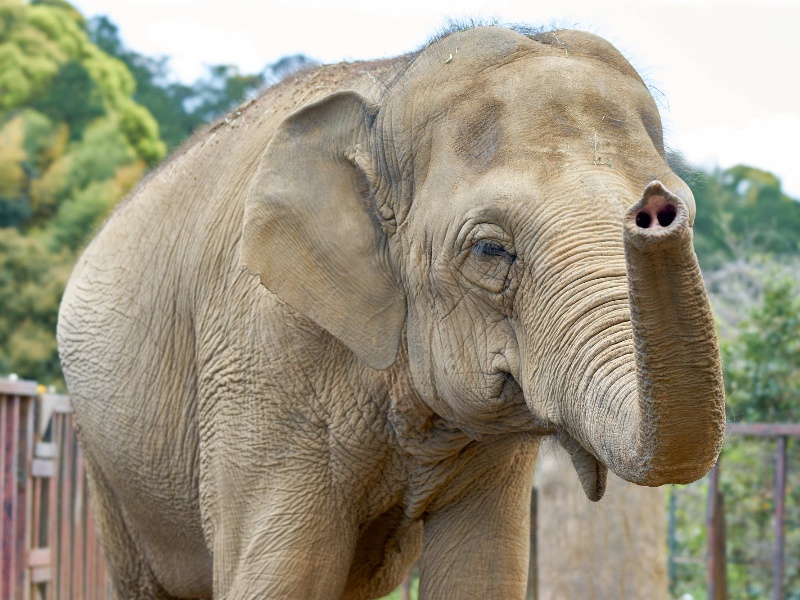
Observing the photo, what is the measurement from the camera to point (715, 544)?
8102 mm

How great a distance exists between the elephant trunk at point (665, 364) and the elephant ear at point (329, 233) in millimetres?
1140

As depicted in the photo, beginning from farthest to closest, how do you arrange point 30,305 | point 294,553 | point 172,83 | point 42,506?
point 172,83
point 30,305
point 42,506
point 294,553

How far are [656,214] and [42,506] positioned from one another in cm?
616

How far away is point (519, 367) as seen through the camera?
11.0ft

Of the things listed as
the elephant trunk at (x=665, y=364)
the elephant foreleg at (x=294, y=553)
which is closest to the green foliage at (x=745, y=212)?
the elephant foreleg at (x=294, y=553)

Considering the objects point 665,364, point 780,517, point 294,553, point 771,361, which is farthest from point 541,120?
point 771,361

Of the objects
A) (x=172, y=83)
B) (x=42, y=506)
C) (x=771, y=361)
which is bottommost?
(x=42, y=506)

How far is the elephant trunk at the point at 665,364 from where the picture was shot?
237 cm

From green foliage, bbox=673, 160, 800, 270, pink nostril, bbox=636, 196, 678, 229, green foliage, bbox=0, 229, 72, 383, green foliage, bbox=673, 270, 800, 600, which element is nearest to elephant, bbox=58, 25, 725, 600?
pink nostril, bbox=636, 196, 678, 229

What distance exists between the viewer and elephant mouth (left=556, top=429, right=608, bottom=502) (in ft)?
11.2

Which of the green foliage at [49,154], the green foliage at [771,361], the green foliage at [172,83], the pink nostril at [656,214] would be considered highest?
the green foliage at [172,83]

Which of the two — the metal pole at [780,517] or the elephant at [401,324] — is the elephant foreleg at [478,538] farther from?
the metal pole at [780,517]

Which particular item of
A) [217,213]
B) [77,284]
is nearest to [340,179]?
[217,213]

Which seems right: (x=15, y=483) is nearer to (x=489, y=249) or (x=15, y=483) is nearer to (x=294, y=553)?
(x=294, y=553)
